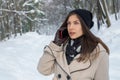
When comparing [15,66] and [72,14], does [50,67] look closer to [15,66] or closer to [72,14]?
[72,14]

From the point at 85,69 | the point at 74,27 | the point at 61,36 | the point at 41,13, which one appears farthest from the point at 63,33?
the point at 41,13

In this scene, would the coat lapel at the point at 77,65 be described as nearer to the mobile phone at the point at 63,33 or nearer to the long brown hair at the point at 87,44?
the long brown hair at the point at 87,44

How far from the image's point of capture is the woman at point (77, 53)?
331 cm

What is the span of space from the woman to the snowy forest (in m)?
13.5

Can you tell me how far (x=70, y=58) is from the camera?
11.0ft

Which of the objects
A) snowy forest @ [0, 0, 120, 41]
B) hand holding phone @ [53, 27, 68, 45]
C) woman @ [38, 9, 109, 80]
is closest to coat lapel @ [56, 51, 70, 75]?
woman @ [38, 9, 109, 80]

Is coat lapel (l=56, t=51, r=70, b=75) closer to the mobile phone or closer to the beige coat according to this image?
the beige coat

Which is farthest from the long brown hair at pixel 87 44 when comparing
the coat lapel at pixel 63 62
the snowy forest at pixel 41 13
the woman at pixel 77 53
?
the snowy forest at pixel 41 13

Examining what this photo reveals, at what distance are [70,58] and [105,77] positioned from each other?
13.6 inches

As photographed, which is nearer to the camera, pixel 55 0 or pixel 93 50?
pixel 93 50

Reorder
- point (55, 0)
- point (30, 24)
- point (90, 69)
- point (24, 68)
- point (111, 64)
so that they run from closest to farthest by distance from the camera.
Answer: point (90, 69), point (111, 64), point (24, 68), point (30, 24), point (55, 0)

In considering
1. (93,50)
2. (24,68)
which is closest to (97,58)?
(93,50)

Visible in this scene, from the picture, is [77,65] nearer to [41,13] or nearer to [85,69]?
[85,69]

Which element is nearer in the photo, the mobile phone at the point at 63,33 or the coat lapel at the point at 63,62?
the coat lapel at the point at 63,62
